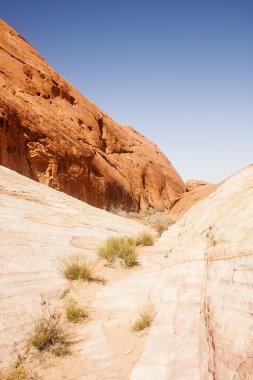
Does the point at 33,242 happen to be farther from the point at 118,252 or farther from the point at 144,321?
the point at 144,321

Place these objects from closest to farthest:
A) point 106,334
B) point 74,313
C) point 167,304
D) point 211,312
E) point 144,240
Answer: point 211,312
point 167,304
point 106,334
point 74,313
point 144,240

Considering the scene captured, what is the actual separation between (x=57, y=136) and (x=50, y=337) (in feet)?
60.2

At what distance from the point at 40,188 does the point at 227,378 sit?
382 inches

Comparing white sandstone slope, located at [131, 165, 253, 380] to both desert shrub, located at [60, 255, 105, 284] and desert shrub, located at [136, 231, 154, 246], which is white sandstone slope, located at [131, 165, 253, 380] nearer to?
desert shrub, located at [60, 255, 105, 284]

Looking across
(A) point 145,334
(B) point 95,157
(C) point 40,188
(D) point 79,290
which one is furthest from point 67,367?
(B) point 95,157

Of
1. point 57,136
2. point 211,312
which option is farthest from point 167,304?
point 57,136

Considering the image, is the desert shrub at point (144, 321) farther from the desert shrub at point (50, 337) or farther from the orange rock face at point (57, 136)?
the orange rock face at point (57, 136)

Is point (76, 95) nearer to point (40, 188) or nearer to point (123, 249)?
point (40, 188)

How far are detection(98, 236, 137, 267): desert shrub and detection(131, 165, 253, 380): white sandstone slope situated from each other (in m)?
2.83

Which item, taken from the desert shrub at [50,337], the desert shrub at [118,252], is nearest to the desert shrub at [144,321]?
the desert shrub at [50,337]

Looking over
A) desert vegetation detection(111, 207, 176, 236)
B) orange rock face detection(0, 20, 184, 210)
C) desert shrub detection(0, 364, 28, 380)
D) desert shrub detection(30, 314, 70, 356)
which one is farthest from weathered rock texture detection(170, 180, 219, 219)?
desert shrub detection(0, 364, 28, 380)

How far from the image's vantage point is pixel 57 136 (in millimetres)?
20688

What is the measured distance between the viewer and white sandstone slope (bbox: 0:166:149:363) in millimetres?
3867

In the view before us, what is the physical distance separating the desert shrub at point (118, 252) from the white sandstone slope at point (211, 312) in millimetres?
2830
